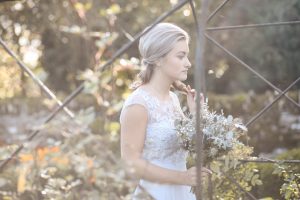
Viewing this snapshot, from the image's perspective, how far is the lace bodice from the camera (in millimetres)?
2850

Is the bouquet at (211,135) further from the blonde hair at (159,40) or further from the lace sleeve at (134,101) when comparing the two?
the blonde hair at (159,40)

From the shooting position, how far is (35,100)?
11.5 meters

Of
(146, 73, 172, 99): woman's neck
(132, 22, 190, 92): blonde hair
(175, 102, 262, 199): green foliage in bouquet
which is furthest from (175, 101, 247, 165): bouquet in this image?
(132, 22, 190, 92): blonde hair

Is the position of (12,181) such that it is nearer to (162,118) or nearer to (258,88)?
(162,118)

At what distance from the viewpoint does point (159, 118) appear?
9.54ft

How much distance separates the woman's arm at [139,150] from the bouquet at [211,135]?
0.39ft

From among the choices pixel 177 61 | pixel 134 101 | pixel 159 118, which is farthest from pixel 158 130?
pixel 177 61

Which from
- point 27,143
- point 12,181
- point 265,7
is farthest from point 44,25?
point 27,143

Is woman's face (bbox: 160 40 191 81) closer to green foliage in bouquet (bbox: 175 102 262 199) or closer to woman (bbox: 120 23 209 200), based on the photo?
woman (bbox: 120 23 209 200)

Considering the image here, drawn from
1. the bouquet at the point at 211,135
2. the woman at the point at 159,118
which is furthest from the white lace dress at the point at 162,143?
the bouquet at the point at 211,135

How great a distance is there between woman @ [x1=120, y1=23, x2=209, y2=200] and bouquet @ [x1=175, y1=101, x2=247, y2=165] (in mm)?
98

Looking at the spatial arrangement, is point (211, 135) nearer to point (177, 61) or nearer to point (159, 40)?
point (177, 61)

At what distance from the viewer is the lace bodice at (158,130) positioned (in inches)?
112

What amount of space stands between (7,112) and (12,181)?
24.1 ft
